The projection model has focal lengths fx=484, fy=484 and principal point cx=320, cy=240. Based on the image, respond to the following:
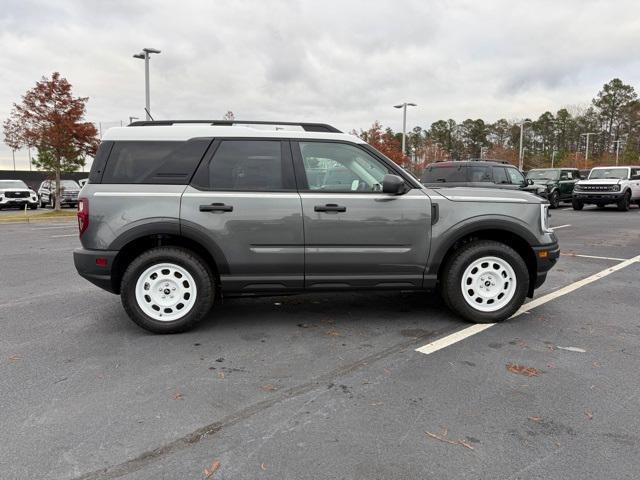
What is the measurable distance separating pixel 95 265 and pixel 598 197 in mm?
20793

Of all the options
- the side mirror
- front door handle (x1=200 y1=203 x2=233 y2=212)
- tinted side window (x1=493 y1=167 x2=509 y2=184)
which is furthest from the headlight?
tinted side window (x1=493 y1=167 x2=509 y2=184)

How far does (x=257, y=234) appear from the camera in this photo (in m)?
4.46

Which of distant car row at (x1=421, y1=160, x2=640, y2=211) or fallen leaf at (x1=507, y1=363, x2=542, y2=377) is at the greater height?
distant car row at (x1=421, y1=160, x2=640, y2=211)

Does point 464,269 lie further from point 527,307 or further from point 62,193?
point 62,193

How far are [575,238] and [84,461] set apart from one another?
1171 cm

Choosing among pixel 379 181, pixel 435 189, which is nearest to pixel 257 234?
pixel 379 181

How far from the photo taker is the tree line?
63688mm

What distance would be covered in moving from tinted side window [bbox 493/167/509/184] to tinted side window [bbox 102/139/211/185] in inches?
430

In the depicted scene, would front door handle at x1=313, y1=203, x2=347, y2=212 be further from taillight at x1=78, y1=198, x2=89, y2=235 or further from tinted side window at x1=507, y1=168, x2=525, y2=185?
tinted side window at x1=507, y1=168, x2=525, y2=185

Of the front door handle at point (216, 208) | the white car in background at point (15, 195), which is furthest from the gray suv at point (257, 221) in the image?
the white car in background at point (15, 195)

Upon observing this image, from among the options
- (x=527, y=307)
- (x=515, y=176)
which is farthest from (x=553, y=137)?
(x=527, y=307)

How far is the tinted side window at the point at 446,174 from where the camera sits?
12.8 metres

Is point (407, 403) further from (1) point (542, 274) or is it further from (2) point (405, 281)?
(1) point (542, 274)

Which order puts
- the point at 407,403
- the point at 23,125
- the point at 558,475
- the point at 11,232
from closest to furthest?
the point at 558,475 < the point at 407,403 < the point at 11,232 < the point at 23,125
